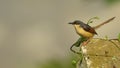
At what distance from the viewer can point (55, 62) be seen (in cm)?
1452

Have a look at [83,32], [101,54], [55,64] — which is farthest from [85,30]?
[55,64]

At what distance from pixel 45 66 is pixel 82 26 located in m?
6.39

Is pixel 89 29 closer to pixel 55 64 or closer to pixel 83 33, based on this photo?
pixel 83 33

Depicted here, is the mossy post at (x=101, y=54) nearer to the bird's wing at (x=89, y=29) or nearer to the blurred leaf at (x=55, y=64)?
the bird's wing at (x=89, y=29)

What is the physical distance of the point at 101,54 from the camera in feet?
22.9

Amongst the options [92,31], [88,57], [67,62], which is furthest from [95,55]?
[67,62]

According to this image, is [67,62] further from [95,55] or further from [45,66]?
[95,55]

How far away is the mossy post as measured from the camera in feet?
22.2

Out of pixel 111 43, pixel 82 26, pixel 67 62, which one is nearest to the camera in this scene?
pixel 111 43

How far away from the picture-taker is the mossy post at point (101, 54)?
675 centimetres

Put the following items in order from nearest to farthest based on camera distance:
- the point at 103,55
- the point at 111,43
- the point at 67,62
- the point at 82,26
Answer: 1. the point at 103,55
2. the point at 111,43
3. the point at 82,26
4. the point at 67,62

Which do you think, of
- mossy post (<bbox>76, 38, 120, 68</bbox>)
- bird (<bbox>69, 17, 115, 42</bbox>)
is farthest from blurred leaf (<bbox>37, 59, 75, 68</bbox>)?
mossy post (<bbox>76, 38, 120, 68</bbox>)

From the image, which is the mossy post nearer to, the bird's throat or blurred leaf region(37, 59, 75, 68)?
the bird's throat

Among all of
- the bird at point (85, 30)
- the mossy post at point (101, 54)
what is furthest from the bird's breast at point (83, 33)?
the mossy post at point (101, 54)
